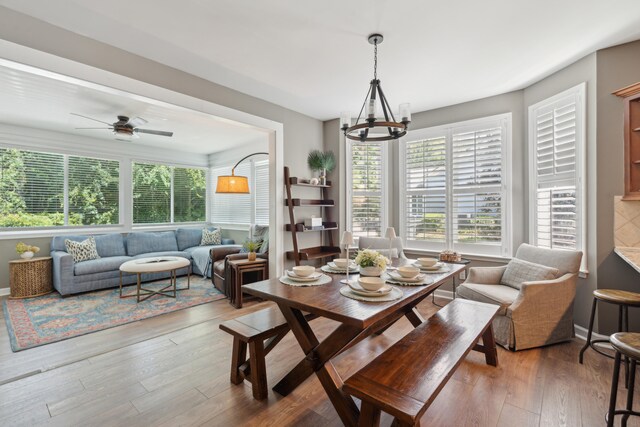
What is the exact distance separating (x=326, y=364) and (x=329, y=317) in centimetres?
44

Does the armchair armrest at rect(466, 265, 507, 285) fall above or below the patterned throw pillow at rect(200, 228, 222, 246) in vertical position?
below

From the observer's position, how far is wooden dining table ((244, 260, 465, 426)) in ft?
5.52

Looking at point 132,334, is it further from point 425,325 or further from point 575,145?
point 575,145

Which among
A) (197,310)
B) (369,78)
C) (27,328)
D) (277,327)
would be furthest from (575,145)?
(27,328)

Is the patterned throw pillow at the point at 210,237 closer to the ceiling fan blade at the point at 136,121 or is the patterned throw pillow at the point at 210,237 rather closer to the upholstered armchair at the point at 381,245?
the ceiling fan blade at the point at 136,121

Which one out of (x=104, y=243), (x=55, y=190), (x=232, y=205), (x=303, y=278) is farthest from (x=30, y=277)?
(x=303, y=278)

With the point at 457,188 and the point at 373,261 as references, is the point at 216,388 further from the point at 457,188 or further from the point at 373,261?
the point at 457,188

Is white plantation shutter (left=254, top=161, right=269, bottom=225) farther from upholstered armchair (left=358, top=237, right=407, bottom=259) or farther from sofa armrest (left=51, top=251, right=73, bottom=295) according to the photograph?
sofa armrest (left=51, top=251, right=73, bottom=295)

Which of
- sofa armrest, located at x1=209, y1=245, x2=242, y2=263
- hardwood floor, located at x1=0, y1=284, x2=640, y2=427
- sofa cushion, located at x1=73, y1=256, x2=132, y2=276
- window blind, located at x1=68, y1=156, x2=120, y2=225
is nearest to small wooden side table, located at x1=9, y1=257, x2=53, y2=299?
sofa cushion, located at x1=73, y1=256, x2=132, y2=276

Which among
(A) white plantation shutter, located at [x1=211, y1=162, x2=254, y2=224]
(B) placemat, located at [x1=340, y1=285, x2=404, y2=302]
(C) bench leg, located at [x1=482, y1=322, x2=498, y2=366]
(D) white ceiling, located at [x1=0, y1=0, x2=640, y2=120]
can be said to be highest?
(D) white ceiling, located at [x1=0, y1=0, x2=640, y2=120]

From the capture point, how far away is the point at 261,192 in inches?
243

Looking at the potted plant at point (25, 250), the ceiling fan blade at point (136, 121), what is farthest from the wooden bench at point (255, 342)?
the potted plant at point (25, 250)

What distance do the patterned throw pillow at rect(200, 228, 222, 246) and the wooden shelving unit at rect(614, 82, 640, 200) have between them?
634 centimetres

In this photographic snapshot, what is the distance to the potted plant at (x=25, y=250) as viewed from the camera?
467 cm
